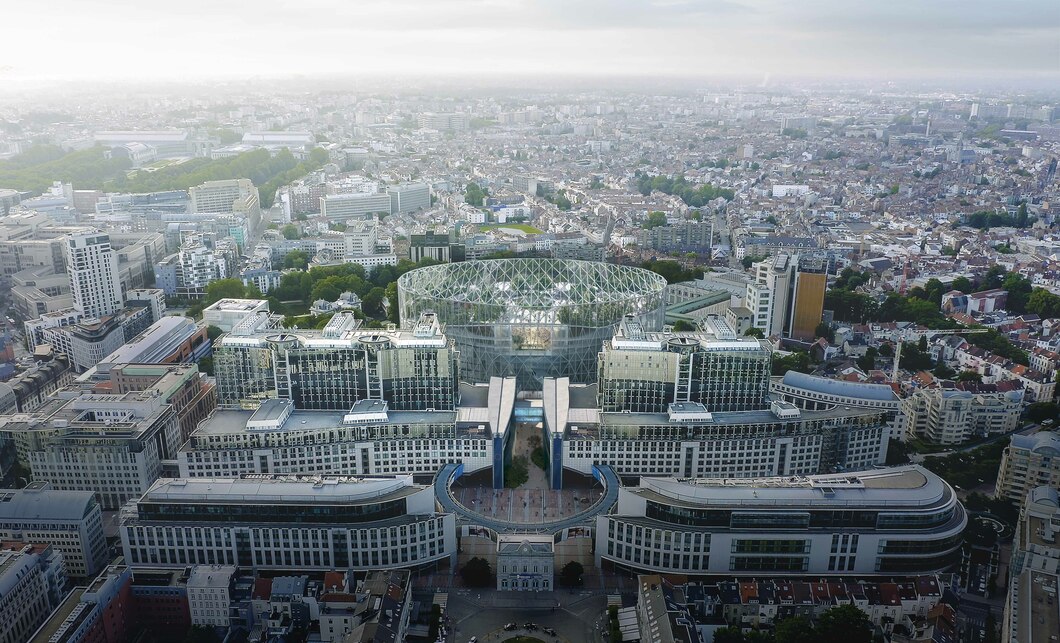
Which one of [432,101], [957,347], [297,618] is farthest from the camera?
[432,101]

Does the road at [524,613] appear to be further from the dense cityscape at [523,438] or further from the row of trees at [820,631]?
the row of trees at [820,631]

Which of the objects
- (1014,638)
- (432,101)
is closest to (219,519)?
(1014,638)

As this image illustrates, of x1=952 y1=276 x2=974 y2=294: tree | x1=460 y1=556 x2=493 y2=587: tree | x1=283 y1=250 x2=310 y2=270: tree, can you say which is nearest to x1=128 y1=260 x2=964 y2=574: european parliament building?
x1=460 y1=556 x2=493 y2=587: tree

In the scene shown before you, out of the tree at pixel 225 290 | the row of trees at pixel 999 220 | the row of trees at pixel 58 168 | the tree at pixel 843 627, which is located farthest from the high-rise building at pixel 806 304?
the row of trees at pixel 58 168

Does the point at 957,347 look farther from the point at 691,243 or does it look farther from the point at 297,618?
the point at 297,618

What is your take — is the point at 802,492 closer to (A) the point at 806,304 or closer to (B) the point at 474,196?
(A) the point at 806,304

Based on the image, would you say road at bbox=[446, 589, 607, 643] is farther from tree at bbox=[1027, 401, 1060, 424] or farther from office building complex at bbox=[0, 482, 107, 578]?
tree at bbox=[1027, 401, 1060, 424]
